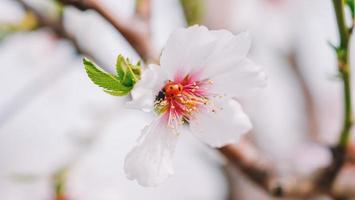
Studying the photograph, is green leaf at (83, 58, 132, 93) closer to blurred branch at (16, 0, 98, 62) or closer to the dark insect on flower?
the dark insect on flower

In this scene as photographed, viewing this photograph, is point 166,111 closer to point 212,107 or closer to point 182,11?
point 212,107

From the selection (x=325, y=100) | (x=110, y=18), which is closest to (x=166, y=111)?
(x=110, y=18)

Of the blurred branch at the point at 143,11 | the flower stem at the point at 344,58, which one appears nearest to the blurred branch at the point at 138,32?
the blurred branch at the point at 143,11

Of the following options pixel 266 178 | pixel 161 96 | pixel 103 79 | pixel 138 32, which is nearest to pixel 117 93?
pixel 103 79

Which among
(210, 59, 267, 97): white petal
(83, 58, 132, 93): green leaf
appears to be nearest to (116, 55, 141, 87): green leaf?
(83, 58, 132, 93): green leaf

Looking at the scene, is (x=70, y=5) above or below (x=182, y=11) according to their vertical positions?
below

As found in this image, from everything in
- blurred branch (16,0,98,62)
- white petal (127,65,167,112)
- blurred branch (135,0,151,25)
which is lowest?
white petal (127,65,167,112)

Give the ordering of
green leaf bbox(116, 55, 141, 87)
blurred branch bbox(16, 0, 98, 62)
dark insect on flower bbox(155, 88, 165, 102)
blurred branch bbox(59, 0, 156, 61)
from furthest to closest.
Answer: blurred branch bbox(16, 0, 98, 62) < blurred branch bbox(59, 0, 156, 61) < dark insect on flower bbox(155, 88, 165, 102) < green leaf bbox(116, 55, 141, 87)

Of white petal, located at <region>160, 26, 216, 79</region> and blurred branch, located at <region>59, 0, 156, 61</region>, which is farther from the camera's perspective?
blurred branch, located at <region>59, 0, 156, 61</region>
